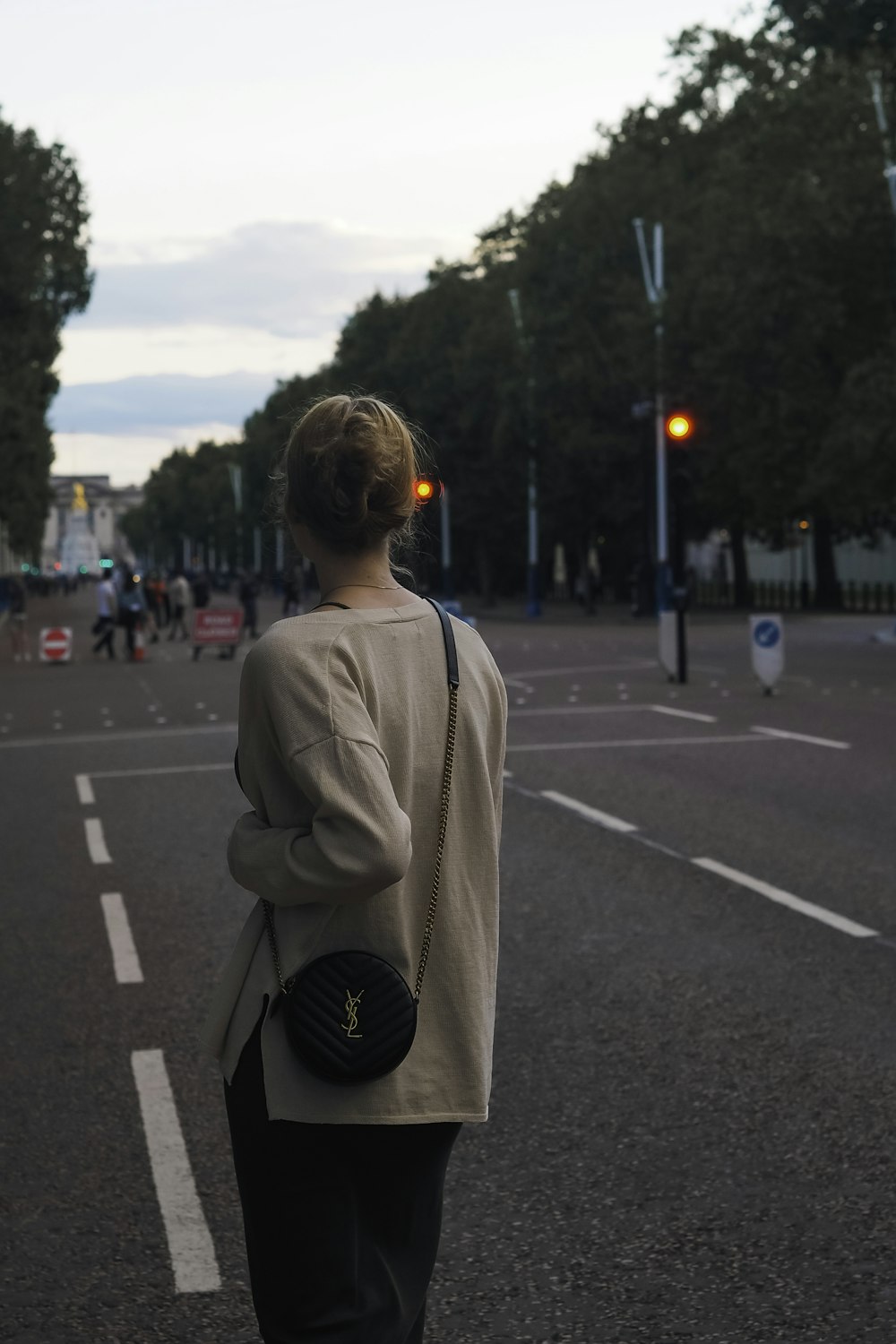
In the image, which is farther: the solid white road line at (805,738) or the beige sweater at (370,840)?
the solid white road line at (805,738)

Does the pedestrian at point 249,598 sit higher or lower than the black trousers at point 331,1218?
lower

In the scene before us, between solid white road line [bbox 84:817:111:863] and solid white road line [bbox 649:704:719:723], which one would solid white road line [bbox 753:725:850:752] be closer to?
solid white road line [bbox 649:704:719:723]

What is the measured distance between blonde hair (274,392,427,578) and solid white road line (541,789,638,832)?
894cm

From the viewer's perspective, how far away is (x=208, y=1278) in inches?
168

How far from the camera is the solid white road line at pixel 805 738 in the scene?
1642 centimetres

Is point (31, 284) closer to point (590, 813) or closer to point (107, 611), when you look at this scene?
point (107, 611)

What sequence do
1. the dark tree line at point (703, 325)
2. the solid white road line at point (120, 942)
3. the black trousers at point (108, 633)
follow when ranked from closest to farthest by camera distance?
the solid white road line at point (120, 942) → the dark tree line at point (703, 325) → the black trousers at point (108, 633)

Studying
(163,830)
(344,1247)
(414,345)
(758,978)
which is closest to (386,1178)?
(344,1247)

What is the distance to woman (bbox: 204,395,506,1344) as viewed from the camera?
2562 mm

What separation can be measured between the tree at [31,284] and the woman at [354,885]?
4019 cm

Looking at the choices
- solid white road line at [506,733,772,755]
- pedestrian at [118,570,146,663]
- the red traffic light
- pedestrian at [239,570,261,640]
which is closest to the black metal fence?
pedestrian at [239,570,261,640]

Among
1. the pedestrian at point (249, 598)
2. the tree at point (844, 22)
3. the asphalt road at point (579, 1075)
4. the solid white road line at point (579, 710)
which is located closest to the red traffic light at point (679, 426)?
the solid white road line at point (579, 710)

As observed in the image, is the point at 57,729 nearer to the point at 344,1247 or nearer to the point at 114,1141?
the point at 114,1141

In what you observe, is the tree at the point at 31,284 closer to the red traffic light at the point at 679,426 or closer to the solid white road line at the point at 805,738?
the red traffic light at the point at 679,426
